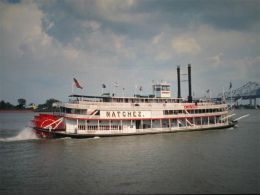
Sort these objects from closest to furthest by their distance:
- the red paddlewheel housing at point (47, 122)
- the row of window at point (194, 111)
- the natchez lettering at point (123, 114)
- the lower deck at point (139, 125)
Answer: the red paddlewheel housing at point (47, 122), the lower deck at point (139, 125), the natchez lettering at point (123, 114), the row of window at point (194, 111)

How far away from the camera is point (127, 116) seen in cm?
4612

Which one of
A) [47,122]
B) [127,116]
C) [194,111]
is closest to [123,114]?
[127,116]

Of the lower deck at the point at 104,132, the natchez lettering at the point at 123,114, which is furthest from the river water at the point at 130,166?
the natchez lettering at the point at 123,114

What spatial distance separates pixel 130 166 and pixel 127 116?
19.4 meters

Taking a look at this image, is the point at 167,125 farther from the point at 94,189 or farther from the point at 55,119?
the point at 94,189

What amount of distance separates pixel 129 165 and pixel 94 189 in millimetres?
6899

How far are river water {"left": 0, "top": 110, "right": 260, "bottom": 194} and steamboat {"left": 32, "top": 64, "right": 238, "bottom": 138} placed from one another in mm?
2419

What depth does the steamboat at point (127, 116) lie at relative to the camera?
142ft

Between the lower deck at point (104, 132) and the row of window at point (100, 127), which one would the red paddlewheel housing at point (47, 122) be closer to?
the lower deck at point (104, 132)

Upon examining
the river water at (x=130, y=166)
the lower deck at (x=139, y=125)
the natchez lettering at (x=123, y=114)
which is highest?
the natchez lettering at (x=123, y=114)

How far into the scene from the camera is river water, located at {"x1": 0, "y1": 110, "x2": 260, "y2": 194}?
2102 cm

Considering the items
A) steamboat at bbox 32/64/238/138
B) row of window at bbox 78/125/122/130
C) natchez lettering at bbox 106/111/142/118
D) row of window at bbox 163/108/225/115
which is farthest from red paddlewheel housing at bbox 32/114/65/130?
row of window at bbox 163/108/225/115

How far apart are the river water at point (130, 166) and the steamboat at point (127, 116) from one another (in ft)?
7.94

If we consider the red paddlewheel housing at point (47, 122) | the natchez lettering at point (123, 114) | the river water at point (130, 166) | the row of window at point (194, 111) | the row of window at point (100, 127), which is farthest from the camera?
the row of window at point (194, 111)
